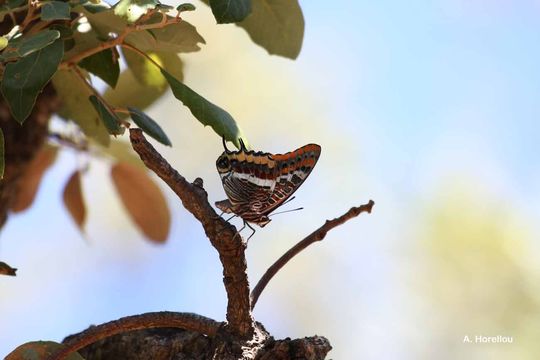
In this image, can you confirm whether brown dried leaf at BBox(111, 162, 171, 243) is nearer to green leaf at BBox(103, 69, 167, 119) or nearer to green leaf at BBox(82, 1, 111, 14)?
green leaf at BBox(103, 69, 167, 119)

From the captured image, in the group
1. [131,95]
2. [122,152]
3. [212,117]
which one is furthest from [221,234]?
[122,152]

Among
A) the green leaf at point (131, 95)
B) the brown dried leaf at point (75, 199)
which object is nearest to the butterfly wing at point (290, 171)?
the green leaf at point (131, 95)

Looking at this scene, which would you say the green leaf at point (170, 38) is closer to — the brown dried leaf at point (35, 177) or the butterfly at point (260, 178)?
the butterfly at point (260, 178)

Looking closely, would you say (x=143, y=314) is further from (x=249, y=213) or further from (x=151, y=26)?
(x=151, y=26)

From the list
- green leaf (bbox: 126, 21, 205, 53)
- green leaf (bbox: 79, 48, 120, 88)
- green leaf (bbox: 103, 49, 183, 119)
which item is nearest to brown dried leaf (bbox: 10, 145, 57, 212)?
green leaf (bbox: 103, 49, 183, 119)

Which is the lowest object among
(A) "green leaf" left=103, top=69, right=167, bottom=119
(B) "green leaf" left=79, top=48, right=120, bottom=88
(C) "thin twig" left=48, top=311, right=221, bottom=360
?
(C) "thin twig" left=48, top=311, right=221, bottom=360

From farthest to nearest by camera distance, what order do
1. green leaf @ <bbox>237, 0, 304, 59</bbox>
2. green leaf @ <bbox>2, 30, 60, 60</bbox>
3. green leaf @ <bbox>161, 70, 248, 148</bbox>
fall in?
green leaf @ <bbox>237, 0, 304, 59</bbox> → green leaf @ <bbox>161, 70, 248, 148</bbox> → green leaf @ <bbox>2, 30, 60, 60</bbox>
